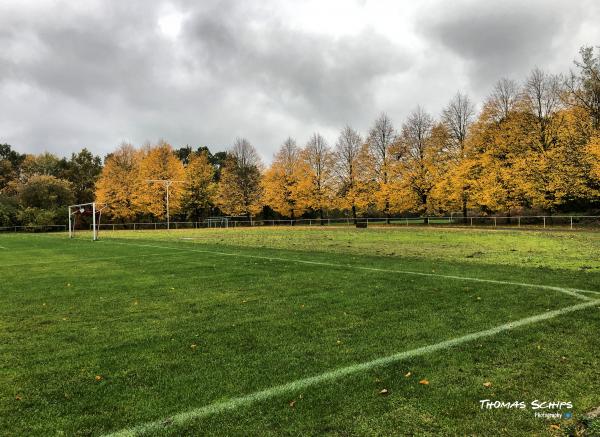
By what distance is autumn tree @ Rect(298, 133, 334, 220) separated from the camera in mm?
56031

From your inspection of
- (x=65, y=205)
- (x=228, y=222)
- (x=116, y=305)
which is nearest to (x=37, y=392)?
(x=116, y=305)

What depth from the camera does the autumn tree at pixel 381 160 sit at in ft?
162

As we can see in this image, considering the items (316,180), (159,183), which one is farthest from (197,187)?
(316,180)

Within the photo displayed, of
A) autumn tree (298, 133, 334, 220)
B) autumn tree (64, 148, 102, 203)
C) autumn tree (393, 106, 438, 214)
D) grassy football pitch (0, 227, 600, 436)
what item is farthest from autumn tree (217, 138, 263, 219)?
grassy football pitch (0, 227, 600, 436)

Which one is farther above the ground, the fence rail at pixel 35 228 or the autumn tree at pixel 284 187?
the autumn tree at pixel 284 187

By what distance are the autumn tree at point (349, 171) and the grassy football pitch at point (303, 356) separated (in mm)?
43221

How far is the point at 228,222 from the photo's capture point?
6288 cm

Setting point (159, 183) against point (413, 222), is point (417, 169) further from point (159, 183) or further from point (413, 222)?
point (159, 183)

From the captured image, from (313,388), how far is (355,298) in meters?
4.19

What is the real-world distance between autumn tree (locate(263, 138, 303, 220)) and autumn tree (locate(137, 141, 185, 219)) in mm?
13541

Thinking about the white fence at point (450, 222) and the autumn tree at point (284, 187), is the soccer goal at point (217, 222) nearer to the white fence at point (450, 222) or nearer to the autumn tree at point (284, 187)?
the white fence at point (450, 222)

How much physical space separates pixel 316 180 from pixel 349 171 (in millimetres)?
4689

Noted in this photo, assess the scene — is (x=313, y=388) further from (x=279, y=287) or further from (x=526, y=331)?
(x=279, y=287)

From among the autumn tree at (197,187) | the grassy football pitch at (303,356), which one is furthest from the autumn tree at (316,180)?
the grassy football pitch at (303,356)
